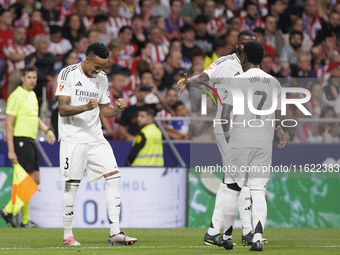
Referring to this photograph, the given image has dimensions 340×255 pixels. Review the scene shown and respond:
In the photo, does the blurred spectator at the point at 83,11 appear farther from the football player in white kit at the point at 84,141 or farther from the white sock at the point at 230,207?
the white sock at the point at 230,207

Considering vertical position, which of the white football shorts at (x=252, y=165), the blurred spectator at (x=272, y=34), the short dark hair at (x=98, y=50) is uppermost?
the blurred spectator at (x=272, y=34)

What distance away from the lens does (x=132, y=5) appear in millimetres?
13930

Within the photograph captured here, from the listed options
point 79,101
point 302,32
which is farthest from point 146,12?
point 79,101

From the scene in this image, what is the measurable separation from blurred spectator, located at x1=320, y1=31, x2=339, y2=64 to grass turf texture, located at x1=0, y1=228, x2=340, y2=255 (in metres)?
5.74

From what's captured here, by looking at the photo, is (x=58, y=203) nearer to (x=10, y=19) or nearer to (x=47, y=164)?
(x=47, y=164)

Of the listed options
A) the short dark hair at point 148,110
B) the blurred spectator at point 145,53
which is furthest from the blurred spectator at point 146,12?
the short dark hair at point 148,110

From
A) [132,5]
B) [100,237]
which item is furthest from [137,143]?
[132,5]

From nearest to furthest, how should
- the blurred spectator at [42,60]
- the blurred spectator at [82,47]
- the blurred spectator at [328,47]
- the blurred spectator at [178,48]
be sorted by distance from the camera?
the blurred spectator at [42,60]
the blurred spectator at [82,47]
the blurred spectator at [178,48]
the blurred spectator at [328,47]

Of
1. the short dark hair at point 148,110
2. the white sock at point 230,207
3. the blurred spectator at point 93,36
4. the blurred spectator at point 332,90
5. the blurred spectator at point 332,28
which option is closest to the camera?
the white sock at point 230,207

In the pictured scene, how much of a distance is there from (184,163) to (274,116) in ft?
14.3

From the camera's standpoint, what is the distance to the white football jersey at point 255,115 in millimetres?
5719

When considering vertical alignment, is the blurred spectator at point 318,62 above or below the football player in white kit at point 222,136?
above

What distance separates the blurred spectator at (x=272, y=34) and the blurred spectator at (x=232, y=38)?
938mm

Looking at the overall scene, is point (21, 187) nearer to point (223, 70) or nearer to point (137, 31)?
point (223, 70)
